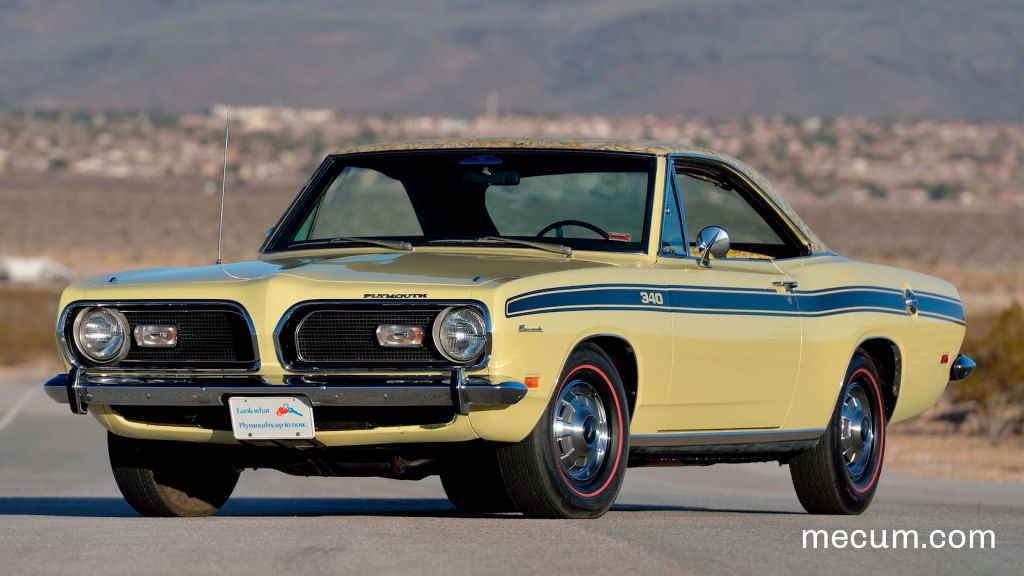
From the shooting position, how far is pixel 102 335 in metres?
8.66

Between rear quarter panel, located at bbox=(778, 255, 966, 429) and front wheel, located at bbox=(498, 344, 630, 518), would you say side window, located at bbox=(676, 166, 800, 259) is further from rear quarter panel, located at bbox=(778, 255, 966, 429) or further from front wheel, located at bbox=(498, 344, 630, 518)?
front wheel, located at bbox=(498, 344, 630, 518)

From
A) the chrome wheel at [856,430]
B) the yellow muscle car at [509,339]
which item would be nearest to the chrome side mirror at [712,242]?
the yellow muscle car at [509,339]

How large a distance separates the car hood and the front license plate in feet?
1.68

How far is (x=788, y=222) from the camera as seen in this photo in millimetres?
10703

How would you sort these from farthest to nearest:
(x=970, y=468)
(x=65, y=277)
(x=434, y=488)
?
(x=65, y=277) < (x=970, y=468) < (x=434, y=488)

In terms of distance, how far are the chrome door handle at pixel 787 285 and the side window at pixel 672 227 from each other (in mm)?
647

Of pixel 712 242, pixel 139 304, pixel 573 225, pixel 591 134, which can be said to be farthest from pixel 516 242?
pixel 591 134

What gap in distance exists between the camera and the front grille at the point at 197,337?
8.36m

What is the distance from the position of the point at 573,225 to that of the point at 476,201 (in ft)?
1.87

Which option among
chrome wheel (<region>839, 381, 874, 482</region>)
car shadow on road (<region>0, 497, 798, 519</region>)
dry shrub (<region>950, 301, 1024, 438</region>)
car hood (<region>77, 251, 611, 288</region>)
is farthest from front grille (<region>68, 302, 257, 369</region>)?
dry shrub (<region>950, 301, 1024, 438</region>)

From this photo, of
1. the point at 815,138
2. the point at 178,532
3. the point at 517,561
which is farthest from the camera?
the point at 815,138

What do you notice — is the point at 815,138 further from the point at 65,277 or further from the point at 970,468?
the point at 970,468

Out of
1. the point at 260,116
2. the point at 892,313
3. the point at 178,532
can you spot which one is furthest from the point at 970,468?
the point at 260,116

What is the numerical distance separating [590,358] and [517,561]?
150 cm
